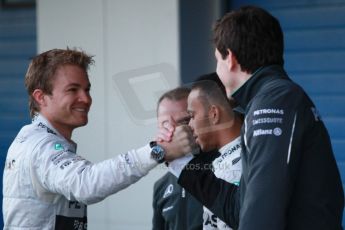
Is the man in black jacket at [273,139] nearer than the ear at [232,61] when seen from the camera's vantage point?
Yes

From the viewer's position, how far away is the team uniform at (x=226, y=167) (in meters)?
2.98

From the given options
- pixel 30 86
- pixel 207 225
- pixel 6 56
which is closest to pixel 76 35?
pixel 6 56

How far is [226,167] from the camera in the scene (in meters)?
3.04

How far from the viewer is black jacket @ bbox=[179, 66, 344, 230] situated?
7.73 feet

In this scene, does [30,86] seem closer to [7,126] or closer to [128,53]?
[128,53]

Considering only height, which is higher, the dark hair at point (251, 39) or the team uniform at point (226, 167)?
the dark hair at point (251, 39)

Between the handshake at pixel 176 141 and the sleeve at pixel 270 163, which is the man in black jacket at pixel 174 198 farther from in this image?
the sleeve at pixel 270 163

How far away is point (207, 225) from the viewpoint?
3121 mm

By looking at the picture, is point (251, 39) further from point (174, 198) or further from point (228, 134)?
point (174, 198)

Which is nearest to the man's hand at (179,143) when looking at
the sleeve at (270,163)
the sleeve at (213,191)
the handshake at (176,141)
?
the handshake at (176,141)

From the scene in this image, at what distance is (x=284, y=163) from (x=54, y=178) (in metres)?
0.97

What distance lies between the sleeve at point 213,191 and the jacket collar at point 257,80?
14.2 inches

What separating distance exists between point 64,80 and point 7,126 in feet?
12.1

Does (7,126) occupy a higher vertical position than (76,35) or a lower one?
lower
